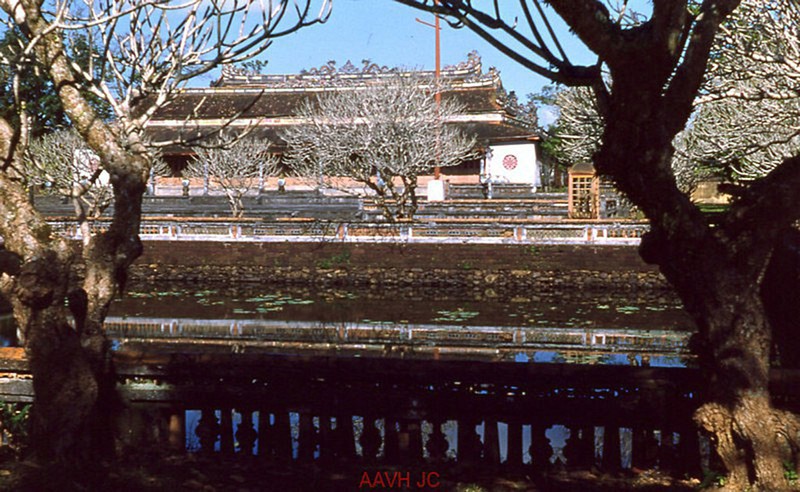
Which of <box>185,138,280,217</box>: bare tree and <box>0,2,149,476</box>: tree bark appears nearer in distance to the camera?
<box>0,2,149,476</box>: tree bark

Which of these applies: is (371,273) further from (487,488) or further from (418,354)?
(487,488)

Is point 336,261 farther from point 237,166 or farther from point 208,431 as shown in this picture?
point 208,431

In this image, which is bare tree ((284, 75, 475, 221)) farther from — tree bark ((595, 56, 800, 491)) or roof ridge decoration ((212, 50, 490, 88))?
tree bark ((595, 56, 800, 491))

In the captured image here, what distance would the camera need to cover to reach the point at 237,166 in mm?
27031

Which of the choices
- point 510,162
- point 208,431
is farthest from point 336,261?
point 208,431

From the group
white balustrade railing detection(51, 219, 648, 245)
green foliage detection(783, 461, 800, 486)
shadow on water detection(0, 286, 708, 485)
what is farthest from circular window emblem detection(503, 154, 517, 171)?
green foliage detection(783, 461, 800, 486)

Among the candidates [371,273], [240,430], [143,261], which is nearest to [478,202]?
[371,273]

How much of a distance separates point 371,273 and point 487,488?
1668 centimetres

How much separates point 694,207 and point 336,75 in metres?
30.5

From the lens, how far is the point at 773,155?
16469mm

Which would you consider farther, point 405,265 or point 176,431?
point 405,265

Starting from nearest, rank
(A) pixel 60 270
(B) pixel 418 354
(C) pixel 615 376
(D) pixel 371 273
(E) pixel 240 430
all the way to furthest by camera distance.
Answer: (A) pixel 60 270 → (C) pixel 615 376 → (E) pixel 240 430 → (B) pixel 418 354 → (D) pixel 371 273

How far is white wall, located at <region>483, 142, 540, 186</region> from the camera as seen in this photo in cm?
3095

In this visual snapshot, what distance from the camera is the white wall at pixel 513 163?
31.0 meters
